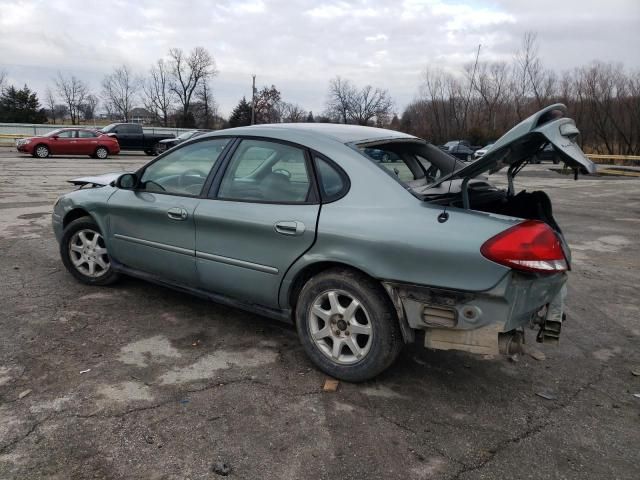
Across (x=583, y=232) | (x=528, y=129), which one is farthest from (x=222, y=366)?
(x=583, y=232)

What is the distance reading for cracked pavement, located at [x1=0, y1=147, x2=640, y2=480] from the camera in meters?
2.45

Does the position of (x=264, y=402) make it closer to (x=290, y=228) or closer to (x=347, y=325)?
(x=347, y=325)

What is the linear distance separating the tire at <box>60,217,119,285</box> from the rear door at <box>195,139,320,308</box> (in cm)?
136

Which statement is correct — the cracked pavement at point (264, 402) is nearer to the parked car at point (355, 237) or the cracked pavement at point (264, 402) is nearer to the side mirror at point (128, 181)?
the parked car at point (355, 237)

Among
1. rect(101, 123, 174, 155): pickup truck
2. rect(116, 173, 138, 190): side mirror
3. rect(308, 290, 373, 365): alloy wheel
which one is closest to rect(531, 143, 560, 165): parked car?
rect(308, 290, 373, 365): alloy wheel

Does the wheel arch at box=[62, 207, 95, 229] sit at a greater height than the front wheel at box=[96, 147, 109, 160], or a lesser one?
greater

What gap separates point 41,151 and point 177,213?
22191 millimetres

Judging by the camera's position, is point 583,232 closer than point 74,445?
No

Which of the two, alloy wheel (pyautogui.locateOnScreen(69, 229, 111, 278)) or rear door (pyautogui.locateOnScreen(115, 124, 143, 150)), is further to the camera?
rear door (pyautogui.locateOnScreen(115, 124, 143, 150))

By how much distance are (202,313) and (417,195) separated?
2.20m

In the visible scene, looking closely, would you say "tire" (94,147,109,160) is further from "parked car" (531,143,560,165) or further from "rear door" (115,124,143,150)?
"parked car" (531,143,560,165)

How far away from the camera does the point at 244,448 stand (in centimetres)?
254

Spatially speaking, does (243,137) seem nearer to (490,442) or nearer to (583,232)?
(490,442)

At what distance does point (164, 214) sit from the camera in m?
3.98
